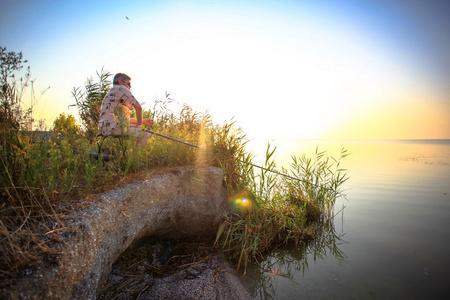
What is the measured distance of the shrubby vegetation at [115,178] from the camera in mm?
2305

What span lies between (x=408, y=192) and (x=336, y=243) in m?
7.28

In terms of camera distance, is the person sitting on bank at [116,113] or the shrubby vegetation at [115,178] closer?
the shrubby vegetation at [115,178]

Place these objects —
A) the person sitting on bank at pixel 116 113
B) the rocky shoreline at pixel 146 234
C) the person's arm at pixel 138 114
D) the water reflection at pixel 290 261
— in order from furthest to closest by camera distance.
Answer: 1. the person's arm at pixel 138 114
2. the person sitting on bank at pixel 116 113
3. the water reflection at pixel 290 261
4. the rocky shoreline at pixel 146 234

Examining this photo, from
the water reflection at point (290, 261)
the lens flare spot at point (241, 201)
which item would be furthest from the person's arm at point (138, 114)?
the water reflection at point (290, 261)

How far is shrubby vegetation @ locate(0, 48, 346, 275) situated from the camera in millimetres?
2305

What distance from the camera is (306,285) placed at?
4.56 metres

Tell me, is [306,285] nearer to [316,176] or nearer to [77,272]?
[316,176]

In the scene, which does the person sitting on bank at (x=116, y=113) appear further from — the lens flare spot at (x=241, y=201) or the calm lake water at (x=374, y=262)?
the calm lake water at (x=374, y=262)

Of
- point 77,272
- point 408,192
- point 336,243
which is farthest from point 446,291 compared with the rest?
point 408,192

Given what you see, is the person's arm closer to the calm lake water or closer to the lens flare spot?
the lens flare spot

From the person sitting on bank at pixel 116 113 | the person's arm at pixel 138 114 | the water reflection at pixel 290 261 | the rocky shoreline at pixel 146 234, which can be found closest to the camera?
the rocky shoreline at pixel 146 234

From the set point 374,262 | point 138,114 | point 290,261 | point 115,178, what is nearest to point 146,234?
point 115,178

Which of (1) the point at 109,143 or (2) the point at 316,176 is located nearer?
(1) the point at 109,143

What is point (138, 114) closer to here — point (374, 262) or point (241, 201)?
point (241, 201)
